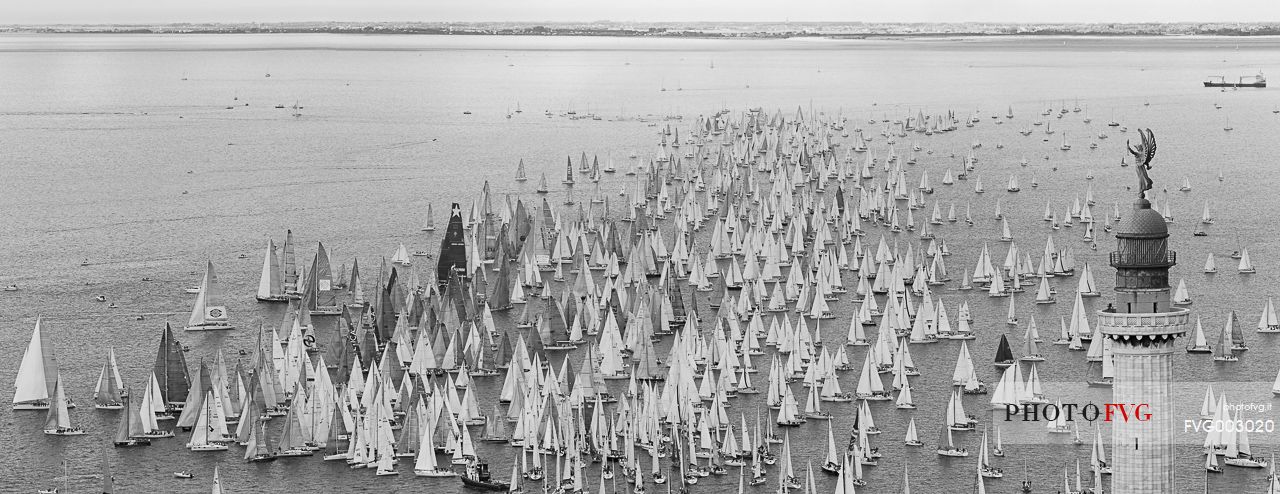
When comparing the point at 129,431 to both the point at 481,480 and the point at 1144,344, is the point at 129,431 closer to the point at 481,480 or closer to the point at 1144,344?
the point at 481,480

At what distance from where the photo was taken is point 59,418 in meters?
93.0

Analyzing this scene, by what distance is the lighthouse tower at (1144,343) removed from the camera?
52312mm

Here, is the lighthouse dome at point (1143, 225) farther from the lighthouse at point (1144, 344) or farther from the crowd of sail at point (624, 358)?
the crowd of sail at point (624, 358)

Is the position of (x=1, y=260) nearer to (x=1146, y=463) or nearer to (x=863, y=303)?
(x=863, y=303)

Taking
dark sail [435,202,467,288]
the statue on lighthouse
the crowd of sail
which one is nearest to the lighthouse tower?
the statue on lighthouse

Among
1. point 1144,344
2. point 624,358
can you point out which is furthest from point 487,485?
point 1144,344

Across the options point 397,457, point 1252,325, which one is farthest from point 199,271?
point 1252,325

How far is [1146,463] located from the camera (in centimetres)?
5347

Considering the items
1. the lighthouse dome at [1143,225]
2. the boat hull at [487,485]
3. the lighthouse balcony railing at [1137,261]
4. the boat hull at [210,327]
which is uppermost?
the lighthouse dome at [1143,225]

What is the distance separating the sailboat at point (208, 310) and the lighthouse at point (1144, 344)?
250ft

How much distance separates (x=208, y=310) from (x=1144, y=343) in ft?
254

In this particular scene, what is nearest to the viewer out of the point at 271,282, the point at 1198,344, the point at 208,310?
the point at 1198,344

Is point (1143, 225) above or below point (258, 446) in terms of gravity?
above

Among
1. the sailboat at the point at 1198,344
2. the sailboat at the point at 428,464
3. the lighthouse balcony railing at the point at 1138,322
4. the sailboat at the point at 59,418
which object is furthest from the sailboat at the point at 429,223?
the lighthouse balcony railing at the point at 1138,322
